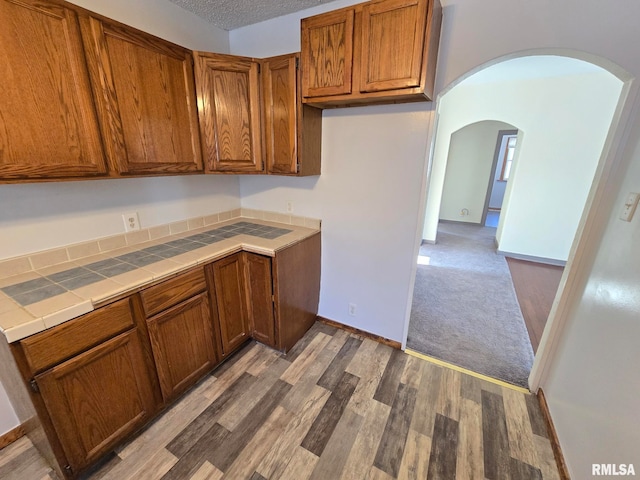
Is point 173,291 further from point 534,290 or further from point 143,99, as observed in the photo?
point 534,290

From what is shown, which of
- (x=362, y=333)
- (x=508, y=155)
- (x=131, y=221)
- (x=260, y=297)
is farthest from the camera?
(x=508, y=155)

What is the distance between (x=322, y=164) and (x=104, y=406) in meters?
1.95

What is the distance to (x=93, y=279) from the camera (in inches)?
52.7

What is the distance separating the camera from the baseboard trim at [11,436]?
1419mm

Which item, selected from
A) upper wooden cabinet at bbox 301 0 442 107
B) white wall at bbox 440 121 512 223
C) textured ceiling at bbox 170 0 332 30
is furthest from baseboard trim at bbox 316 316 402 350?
white wall at bbox 440 121 512 223

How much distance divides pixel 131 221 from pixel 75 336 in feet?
2.97

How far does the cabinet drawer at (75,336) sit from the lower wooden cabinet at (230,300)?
1.77ft

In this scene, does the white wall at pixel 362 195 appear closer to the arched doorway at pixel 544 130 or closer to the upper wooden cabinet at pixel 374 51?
the upper wooden cabinet at pixel 374 51

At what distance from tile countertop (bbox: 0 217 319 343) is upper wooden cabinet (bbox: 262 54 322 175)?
21.8 inches

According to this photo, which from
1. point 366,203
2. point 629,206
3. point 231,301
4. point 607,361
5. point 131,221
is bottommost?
point 231,301

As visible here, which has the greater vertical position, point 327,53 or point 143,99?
point 327,53

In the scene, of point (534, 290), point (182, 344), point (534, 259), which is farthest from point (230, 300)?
point (534, 259)

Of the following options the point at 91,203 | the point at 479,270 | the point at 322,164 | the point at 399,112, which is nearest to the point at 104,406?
the point at 91,203

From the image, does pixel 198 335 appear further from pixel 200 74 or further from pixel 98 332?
pixel 200 74
